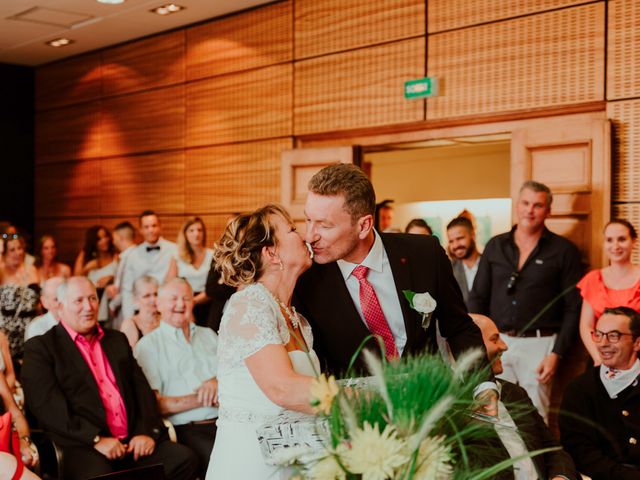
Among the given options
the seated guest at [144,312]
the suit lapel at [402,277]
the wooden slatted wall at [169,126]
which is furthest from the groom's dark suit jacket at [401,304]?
the wooden slatted wall at [169,126]

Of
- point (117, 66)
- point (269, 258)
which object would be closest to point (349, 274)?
point (269, 258)

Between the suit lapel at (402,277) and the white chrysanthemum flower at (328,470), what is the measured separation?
1.18 m

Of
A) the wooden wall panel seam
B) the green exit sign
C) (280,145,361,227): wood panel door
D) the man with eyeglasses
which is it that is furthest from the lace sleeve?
(280,145,361,227): wood panel door

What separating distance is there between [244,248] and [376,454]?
1.30m

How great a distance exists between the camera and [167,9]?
795 centimetres

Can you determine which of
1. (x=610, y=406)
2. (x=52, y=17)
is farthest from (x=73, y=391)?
(x=52, y=17)

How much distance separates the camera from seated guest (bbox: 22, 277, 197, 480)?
4.08 m

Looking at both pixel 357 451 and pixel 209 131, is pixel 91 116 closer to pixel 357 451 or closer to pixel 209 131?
pixel 209 131

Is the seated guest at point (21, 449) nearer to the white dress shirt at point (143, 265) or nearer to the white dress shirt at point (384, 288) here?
the white dress shirt at point (384, 288)

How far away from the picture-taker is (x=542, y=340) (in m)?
5.30

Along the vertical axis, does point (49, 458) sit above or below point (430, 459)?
below

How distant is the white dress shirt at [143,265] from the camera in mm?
7762

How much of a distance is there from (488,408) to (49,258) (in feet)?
21.2

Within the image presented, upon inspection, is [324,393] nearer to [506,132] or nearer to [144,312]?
[144,312]
